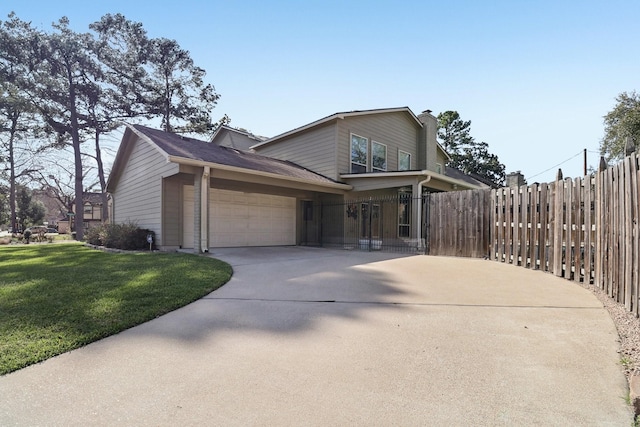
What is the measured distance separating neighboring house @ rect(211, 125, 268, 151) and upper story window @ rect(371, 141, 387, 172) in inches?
273

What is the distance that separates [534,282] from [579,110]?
10.3 m

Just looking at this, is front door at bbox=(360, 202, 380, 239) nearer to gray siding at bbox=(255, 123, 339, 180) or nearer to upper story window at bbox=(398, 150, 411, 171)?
gray siding at bbox=(255, 123, 339, 180)

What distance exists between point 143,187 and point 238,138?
→ 331 inches

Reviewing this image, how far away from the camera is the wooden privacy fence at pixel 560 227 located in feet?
12.8

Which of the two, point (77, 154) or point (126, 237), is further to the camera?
point (77, 154)

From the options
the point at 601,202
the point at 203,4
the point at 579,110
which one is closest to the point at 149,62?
the point at 203,4

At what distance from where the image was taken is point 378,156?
52.4 feet

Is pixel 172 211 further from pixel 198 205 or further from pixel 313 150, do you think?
pixel 313 150

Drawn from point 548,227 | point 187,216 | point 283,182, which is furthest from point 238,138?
point 548,227

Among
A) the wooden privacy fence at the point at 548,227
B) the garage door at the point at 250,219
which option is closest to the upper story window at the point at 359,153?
the garage door at the point at 250,219

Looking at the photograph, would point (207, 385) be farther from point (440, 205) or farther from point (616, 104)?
point (616, 104)

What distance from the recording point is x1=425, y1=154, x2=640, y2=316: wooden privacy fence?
389 cm

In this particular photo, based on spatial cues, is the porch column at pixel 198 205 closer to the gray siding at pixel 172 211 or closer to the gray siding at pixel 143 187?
the gray siding at pixel 143 187

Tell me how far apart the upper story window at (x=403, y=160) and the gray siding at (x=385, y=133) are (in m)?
0.22
